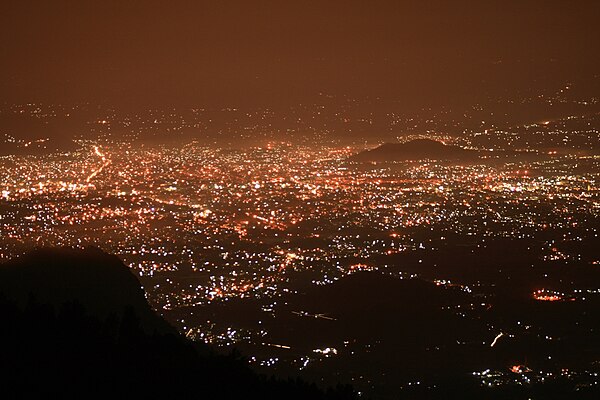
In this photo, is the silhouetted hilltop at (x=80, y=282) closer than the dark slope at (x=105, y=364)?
No

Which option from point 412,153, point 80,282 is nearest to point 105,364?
point 80,282

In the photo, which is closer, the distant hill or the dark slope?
the dark slope

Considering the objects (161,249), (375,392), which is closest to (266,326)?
(375,392)

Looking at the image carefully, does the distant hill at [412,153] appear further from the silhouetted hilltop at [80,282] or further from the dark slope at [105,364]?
the dark slope at [105,364]

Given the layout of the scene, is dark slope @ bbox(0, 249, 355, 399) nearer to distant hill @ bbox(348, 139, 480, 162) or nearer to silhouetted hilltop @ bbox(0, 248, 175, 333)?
silhouetted hilltop @ bbox(0, 248, 175, 333)

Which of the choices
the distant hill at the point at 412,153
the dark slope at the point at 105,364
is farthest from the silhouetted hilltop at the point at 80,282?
the distant hill at the point at 412,153

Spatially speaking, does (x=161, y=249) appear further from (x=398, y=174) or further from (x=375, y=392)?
(x=398, y=174)

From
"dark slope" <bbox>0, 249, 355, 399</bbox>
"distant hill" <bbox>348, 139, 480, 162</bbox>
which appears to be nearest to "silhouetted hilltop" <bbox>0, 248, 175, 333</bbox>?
"dark slope" <bbox>0, 249, 355, 399</bbox>

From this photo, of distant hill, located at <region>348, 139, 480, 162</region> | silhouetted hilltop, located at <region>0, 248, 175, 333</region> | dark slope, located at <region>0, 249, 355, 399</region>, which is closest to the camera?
dark slope, located at <region>0, 249, 355, 399</region>

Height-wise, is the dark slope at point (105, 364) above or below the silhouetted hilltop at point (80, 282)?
above
